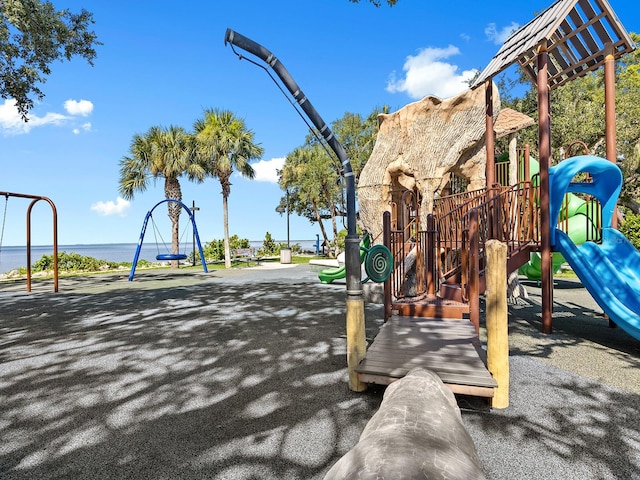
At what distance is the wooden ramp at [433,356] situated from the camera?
323cm

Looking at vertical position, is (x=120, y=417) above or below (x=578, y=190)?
below

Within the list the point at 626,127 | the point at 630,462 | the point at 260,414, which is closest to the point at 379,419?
the point at 260,414

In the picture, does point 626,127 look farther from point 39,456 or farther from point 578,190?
point 39,456

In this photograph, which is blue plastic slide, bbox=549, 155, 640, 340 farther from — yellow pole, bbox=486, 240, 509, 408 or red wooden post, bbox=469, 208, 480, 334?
yellow pole, bbox=486, 240, 509, 408

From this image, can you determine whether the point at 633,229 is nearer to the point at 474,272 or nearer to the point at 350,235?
the point at 474,272

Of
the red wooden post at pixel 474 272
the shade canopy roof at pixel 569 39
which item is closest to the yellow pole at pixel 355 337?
the red wooden post at pixel 474 272

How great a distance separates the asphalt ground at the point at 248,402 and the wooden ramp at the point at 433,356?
0.32m

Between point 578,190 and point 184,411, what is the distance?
8.29 meters

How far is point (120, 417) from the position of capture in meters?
3.33

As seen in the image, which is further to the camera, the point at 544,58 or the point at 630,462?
the point at 544,58

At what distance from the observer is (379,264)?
5.07 meters

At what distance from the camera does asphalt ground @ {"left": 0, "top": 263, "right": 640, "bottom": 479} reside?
2.59 m

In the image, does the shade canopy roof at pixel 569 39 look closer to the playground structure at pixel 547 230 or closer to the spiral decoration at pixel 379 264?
the playground structure at pixel 547 230

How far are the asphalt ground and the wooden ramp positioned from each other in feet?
1.05
